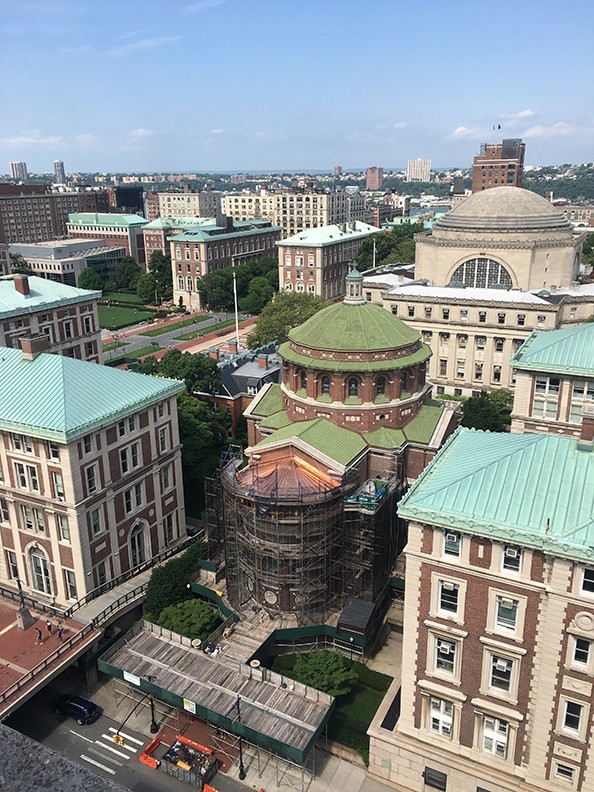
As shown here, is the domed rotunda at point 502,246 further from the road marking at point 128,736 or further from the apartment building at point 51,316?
the road marking at point 128,736

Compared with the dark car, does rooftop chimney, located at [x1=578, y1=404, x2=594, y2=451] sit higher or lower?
higher

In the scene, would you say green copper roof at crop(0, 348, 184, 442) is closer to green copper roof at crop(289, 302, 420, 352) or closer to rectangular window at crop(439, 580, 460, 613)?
green copper roof at crop(289, 302, 420, 352)

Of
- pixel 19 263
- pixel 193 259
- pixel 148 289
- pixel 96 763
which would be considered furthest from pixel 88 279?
pixel 96 763

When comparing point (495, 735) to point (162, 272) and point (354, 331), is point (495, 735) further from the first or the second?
point (162, 272)

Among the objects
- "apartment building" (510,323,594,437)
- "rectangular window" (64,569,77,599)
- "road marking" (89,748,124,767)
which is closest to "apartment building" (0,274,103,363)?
"rectangular window" (64,569,77,599)

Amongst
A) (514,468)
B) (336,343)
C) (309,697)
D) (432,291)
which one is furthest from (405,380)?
(432,291)

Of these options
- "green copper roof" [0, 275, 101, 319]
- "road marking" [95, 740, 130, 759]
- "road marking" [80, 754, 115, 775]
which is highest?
"green copper roof" [0, 275, 101, 319]
